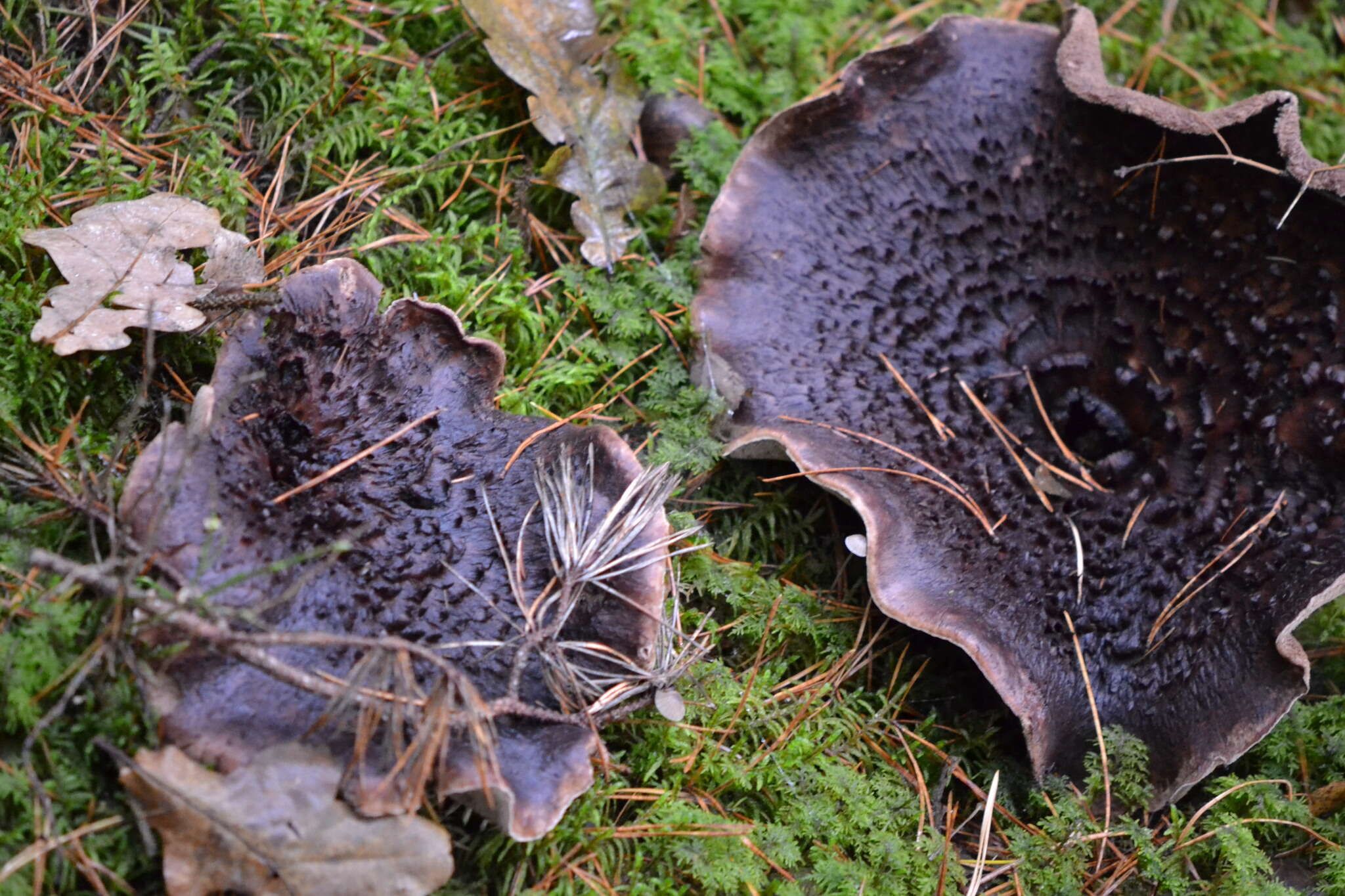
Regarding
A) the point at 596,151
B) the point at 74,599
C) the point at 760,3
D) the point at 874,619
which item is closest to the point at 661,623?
the point at 874,619

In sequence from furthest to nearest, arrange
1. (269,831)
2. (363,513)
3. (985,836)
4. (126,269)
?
(985,836) < (126,269) < (363,513) < (269,831)

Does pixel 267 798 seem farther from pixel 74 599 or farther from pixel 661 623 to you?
pixel 661 623

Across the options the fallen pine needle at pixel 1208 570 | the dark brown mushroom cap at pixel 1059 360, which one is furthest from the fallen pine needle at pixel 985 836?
the fallen pine needle at pixel 1208 570

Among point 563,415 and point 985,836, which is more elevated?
point 563,415

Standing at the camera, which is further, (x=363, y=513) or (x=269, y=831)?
(x=363, y=513)

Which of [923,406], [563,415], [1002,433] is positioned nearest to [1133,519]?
[1002,433]

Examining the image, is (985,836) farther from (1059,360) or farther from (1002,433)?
(1059,360)
